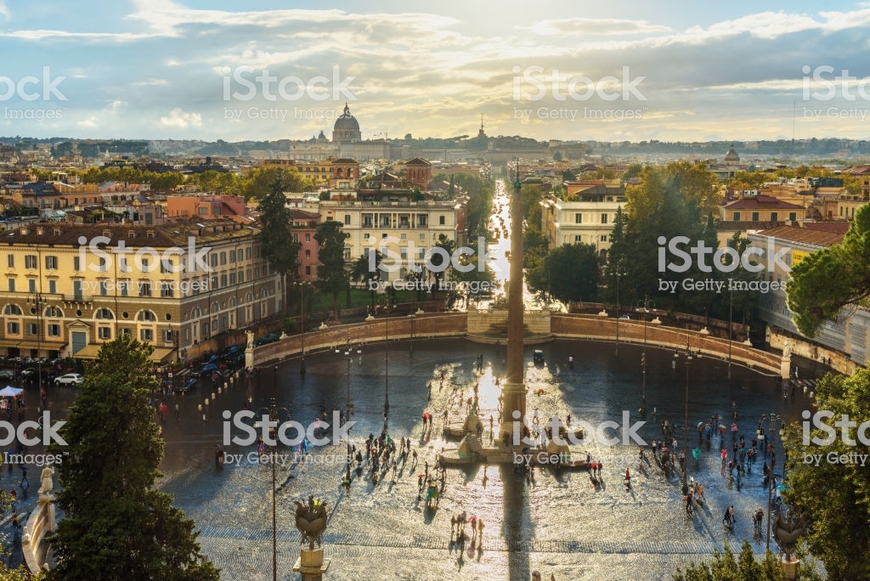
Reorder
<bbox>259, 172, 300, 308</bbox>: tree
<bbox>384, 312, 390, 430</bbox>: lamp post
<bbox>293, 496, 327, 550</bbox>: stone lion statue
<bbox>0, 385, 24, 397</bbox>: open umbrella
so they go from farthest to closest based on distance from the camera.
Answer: <bbox>259, 172, 300, 308</bbox>: tree, <bbox>384, 312, 390, 430</bbox>: lamp post, <bbox>0, 385, 24, 397</bbox>: open umbrella, <bbox>293, 496, 327, 550</bbox>: stone lion statue

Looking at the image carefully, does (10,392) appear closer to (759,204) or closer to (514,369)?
(514,369)

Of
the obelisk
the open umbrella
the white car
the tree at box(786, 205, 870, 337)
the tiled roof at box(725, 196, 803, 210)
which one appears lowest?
the white car

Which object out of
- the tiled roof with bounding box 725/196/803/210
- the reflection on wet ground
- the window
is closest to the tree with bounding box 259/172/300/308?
the window

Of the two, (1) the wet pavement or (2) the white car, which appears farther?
(2) the white car

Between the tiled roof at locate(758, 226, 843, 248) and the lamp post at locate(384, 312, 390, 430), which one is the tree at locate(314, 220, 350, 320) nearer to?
the lamp post at locate(384, 312, 390, 430)

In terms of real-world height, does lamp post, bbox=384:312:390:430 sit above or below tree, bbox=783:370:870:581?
below

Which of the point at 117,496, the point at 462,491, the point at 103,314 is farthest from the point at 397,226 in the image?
the point at 117,496

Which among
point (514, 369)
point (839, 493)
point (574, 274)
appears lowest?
point (514, 369)
